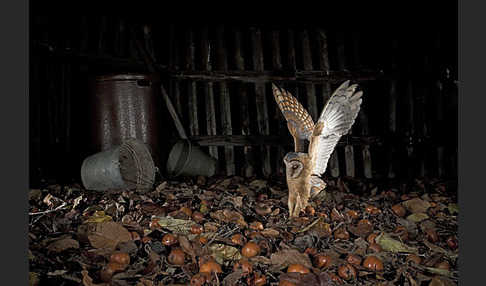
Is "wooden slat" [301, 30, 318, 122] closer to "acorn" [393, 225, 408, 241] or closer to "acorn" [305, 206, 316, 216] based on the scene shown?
"acorn" [305, 206, 316, 216]

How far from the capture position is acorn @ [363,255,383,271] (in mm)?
2670

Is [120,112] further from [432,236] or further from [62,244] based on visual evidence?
[432,236]

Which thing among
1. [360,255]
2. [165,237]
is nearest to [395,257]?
[360,255]

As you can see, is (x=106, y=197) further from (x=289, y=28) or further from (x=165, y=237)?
(x=289, y=28)

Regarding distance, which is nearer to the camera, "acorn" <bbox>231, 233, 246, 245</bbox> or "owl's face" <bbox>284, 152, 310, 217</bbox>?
"acorn" <bbox>231, 233, 246, 245</bbox>

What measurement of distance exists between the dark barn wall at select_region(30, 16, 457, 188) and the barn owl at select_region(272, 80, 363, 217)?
247 centimetres

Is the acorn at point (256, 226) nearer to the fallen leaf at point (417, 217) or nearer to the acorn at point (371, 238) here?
the acorn at point (371, 238)

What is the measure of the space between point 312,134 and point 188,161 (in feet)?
7.34

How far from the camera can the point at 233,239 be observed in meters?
2.95

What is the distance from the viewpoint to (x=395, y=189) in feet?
16.2

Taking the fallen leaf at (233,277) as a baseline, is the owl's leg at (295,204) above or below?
above

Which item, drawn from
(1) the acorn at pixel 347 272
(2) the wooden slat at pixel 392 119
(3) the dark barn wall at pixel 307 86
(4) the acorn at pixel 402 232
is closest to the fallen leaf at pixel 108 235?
(1) the acorn at pixel 347 272

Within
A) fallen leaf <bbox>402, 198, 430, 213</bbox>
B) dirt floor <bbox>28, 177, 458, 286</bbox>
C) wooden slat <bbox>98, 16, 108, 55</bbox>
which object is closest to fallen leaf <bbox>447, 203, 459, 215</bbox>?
dirt floor <bbox>28, 177, 458, 286</bbox>

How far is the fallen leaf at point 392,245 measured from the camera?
3.02m
